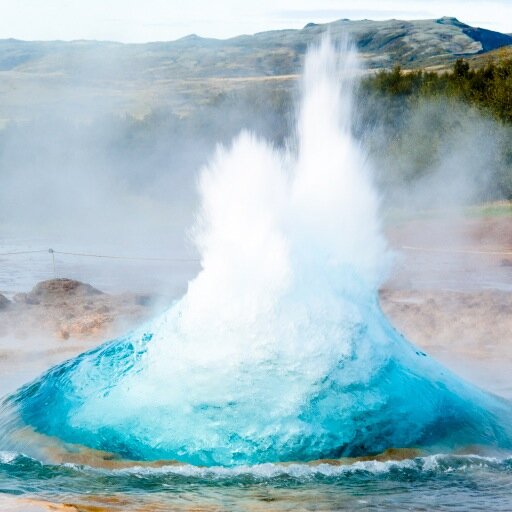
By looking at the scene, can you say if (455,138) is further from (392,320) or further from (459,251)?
(392,320)

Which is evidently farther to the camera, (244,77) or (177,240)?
(244,77)

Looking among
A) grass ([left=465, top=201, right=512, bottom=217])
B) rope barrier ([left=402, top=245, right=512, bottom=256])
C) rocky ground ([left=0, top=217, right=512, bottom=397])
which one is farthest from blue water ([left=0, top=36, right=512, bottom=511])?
grass ([left=465, top=201, right=512, bottom=217])

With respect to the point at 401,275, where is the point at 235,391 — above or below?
above

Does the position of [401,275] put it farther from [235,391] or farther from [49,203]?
[49,203]

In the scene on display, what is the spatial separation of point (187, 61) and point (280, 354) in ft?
390

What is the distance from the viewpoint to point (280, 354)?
23.5ft

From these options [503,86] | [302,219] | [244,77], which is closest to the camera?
[302,219]

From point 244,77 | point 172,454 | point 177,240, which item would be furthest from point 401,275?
point 244,77

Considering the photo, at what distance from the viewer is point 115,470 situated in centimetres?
661

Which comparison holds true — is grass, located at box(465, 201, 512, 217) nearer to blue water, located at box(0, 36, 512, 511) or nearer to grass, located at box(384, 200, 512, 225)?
grass, located at box(384, 200, 512, 225)

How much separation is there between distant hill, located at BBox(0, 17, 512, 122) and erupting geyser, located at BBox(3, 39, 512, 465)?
230 feet

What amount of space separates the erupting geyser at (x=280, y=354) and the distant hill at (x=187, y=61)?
70.1 m

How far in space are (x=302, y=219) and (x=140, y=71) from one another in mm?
112811

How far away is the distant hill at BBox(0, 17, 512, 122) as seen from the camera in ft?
290
